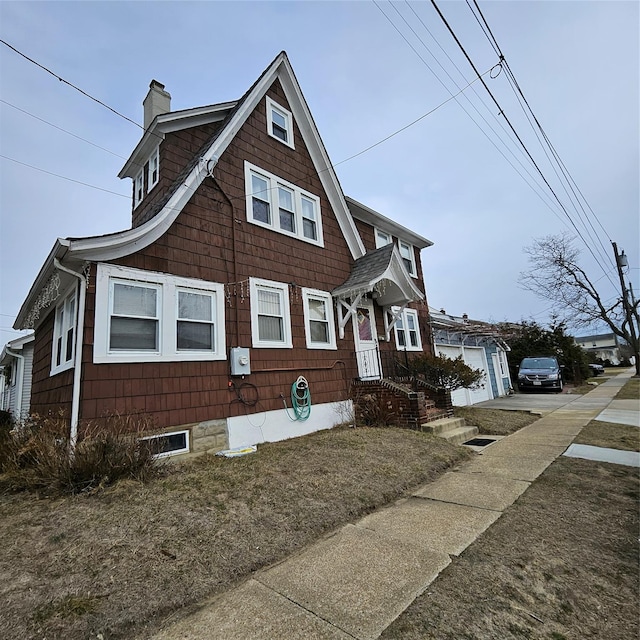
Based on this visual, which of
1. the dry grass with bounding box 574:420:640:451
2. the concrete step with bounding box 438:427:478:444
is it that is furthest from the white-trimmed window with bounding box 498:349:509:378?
the concrete step with bounding box 438:427:478:444

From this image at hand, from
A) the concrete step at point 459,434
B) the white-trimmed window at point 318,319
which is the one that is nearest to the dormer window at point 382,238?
the white-trimmed window at point 318,319

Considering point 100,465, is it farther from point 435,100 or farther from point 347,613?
point 435,100

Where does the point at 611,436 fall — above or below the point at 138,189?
below

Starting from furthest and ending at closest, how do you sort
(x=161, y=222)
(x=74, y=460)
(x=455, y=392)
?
(x=455, y=392) → (x=161, y=222) → (x=74, y=460)

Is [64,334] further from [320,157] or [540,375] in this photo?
[540,375]

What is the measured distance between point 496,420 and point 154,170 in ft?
35.4

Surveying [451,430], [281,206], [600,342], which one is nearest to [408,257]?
[281,206]

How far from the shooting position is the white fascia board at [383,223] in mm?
12171

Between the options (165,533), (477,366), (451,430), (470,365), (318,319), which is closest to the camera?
(165,533)

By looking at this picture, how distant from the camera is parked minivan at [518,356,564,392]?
18.7 metres

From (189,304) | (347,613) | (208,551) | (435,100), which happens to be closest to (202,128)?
(189,304)

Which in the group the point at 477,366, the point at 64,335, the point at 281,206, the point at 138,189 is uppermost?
the point at 138,189

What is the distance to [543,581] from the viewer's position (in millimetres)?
2709

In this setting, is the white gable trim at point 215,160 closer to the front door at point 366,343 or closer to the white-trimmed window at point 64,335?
the white-trimmed window at point 64,335
